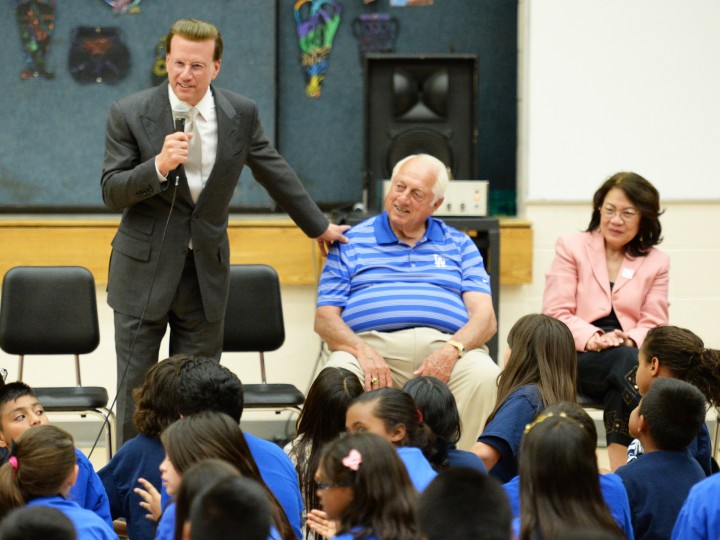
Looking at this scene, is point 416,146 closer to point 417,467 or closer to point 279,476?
point 279,476

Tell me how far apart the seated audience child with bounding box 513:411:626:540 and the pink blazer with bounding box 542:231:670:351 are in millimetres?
1999

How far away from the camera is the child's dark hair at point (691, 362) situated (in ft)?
10.3

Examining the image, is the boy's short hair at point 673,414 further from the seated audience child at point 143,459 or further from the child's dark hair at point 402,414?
the seated audience child at point 143,459

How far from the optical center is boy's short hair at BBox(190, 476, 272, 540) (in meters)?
1.71

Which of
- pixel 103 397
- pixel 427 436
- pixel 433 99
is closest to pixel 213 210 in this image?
pixel 103 397

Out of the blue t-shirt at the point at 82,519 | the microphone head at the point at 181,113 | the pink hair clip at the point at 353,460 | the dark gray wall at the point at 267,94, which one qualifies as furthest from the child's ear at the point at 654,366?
the dark gray wall at the point at 267,94

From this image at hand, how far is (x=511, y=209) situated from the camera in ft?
17.9

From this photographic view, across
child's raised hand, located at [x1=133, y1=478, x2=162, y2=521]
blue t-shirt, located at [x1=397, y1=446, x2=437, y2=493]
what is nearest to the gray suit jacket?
child's raised hand, located at [x1=133, y1=478, x2=162, y2=521]

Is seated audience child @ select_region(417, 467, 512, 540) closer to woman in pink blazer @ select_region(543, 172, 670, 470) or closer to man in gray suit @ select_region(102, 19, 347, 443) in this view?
man in gray suit @ select_region(102, 19, 347, 443)

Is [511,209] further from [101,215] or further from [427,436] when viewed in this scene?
[427,436]

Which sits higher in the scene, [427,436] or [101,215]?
[101,215]

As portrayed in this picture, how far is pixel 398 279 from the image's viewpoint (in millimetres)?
3918

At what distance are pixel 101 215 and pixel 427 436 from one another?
3050 mm

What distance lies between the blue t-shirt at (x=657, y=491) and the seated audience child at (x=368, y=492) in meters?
0.78
